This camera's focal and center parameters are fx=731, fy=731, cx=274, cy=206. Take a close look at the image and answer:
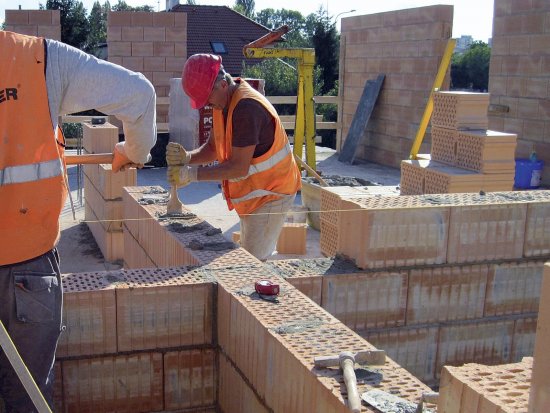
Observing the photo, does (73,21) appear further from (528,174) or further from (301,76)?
(528,174)

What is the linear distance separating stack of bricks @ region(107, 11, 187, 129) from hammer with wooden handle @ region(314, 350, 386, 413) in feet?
40.0

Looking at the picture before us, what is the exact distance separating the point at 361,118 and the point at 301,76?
165 inches

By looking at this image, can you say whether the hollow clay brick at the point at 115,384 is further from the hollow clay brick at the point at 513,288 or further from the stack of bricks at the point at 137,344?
the hollow clay brick at the point at 513,288

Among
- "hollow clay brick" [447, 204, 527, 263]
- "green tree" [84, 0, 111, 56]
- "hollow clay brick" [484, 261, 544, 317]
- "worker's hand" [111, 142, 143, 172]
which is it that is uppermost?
"green tree" [84, 0, 111, 56]

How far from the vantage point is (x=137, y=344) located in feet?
10.5

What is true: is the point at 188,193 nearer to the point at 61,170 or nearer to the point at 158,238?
the point at 158,238

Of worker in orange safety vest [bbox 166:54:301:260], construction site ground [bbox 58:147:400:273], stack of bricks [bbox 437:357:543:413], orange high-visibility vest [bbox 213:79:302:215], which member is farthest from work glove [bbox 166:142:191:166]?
stack of bricks [bbox 437:357:543:413]

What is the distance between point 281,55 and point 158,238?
7928mm

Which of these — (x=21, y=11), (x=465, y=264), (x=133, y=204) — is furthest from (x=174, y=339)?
(x=21, y=11)

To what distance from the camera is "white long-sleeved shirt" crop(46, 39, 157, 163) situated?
2570 mm

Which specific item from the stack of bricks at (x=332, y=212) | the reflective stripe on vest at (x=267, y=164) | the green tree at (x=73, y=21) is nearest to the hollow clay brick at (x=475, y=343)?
the reflective stripe on vest at (x=267, y=164)

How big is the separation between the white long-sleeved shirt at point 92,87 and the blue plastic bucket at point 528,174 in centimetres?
999

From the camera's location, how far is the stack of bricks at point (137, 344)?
10.2 feet

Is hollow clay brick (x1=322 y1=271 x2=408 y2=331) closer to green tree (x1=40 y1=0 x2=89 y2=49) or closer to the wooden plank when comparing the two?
the wooden plank
